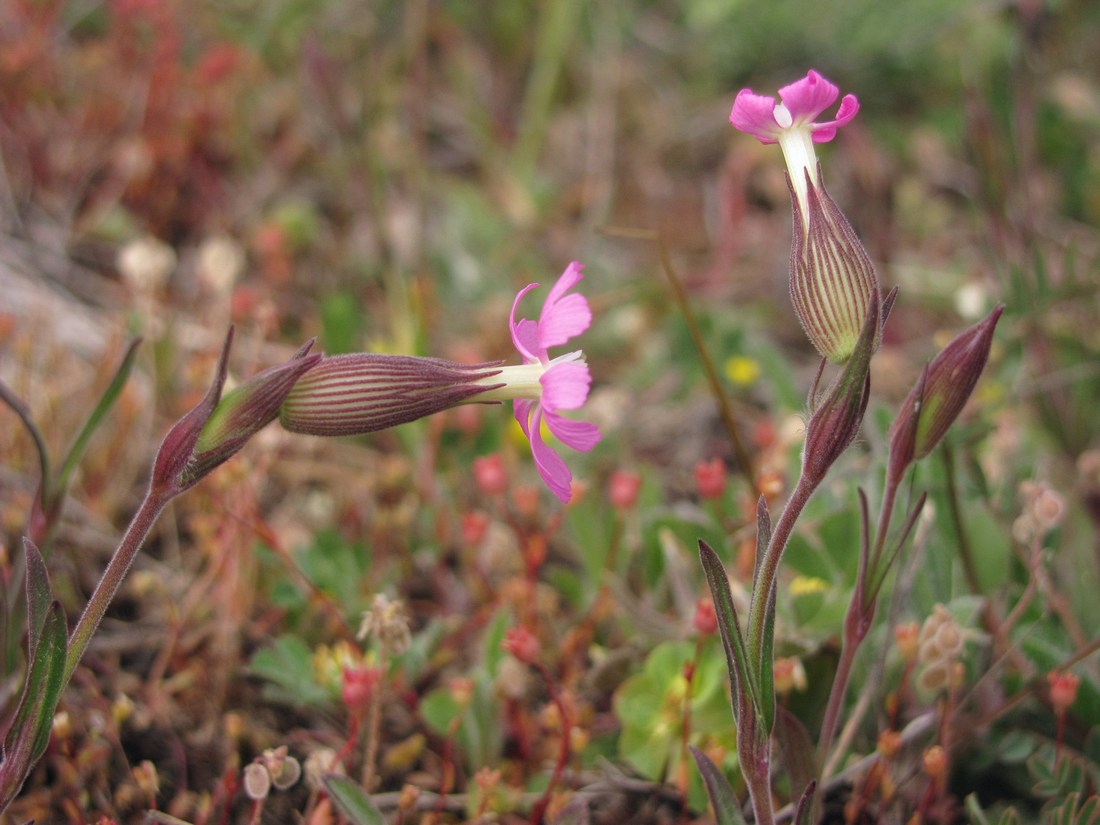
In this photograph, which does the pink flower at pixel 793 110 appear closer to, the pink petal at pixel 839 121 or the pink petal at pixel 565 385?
the pink petal at pixel 839 121

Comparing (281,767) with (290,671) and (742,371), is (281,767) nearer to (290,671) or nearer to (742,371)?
(290,671)

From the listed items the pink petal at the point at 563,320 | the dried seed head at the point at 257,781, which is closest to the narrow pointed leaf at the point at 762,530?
the pink petal at the point at 563,320

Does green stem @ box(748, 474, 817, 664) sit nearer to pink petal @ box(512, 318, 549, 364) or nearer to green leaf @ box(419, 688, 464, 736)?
pink petal @ box(512, 318, 549, 364)

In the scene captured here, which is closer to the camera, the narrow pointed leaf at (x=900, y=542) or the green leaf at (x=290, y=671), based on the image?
the narrow pointed leaf at (x=900, y=542)

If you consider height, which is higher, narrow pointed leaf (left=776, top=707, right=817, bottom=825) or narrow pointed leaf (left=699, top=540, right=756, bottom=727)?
narrow pointed leaf (left=699, top=540, right=756, bottom=727)

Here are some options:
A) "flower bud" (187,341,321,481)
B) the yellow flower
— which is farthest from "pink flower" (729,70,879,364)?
the yellow flower

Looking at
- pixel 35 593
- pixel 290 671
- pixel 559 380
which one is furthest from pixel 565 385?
pixel 290 671
